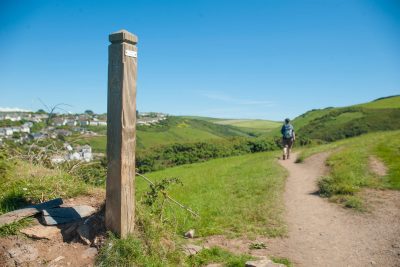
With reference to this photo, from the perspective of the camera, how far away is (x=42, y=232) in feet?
15.6

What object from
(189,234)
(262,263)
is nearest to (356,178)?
(189,234)

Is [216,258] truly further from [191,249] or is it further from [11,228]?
[11,228]

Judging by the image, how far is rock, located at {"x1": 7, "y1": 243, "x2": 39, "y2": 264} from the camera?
173 inches

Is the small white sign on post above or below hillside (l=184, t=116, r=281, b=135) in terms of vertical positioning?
above

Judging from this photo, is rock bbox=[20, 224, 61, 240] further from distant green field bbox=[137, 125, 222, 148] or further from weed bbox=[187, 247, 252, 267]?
distant green field bbox=[137, 125, 222, 148]

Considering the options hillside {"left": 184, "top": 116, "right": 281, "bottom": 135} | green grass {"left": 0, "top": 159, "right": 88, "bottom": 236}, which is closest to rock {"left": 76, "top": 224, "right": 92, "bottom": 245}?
green grass {"left": 0, "top": 159, "right": 88, "bottom": 236}

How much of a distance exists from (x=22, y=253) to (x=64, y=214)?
0.79m

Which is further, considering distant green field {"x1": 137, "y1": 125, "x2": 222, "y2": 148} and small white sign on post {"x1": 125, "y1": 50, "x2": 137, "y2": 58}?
distant green field {"x1": 137, "y1": 125, "x2": 222, "y2": 148}

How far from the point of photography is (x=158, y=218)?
18.5 ft

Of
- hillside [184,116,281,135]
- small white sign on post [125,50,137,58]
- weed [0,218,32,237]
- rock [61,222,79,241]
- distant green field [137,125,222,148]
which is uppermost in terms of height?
small white sign on post [125,50,137,58]

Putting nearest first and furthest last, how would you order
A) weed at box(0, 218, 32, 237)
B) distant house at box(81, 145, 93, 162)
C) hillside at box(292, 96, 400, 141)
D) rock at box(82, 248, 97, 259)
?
rock at box(82, 248, 97, 259) < weed at box(0, 218, 32, 237) < distant house at box(81, 145, 93, 162) < hillside at box(292, 96, 400, 141)

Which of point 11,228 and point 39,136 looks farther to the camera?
point 39,136

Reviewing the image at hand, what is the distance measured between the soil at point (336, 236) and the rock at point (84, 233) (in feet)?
8.82

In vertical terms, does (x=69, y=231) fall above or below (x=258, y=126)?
above
